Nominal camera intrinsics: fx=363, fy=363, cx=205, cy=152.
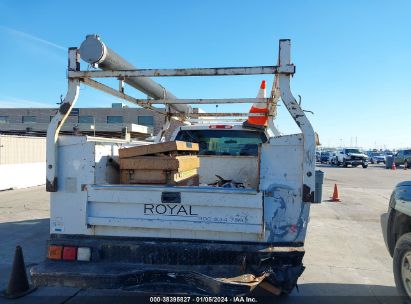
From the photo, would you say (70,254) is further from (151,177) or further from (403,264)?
(403,264)

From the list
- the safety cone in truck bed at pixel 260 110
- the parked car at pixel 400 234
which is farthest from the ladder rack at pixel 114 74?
the safety cone in truck bed at pixel 260 110

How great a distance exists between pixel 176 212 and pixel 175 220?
7cm

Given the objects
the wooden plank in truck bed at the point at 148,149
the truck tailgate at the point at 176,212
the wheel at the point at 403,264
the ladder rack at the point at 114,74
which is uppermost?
the ladder rack at the point at 114,74

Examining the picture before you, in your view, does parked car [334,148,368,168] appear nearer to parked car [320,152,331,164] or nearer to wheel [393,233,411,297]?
parked car [320,152,331,164]

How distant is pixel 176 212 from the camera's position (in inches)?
129

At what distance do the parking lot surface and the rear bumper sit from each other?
1059mm

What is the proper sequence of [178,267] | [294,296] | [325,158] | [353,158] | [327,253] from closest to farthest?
[178,267] → [294,296] → [327,253] → [353,158] → [325,158]

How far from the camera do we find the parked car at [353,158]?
3778 cm

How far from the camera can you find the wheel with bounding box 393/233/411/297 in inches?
142

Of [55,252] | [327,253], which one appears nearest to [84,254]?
[55,252]

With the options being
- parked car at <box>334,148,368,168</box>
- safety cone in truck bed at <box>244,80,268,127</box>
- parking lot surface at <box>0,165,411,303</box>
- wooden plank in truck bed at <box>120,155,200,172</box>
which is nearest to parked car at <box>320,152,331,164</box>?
parked car at <box>334,148,368,168</box>

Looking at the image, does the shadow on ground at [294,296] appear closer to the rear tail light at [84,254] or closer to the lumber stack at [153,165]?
the rear tail light at [84,254]

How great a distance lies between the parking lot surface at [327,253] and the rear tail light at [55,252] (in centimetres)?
98

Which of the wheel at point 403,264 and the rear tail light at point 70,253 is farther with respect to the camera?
the wheel at point 403,264
